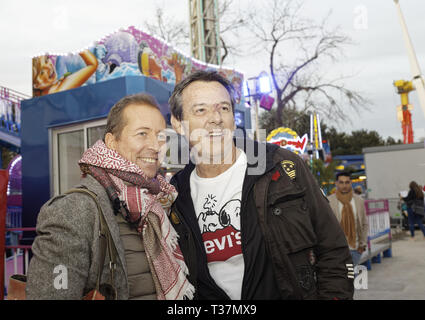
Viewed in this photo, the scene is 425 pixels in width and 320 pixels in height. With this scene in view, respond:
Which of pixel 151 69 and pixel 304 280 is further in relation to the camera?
pixel 151 69

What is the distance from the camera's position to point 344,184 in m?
6.57

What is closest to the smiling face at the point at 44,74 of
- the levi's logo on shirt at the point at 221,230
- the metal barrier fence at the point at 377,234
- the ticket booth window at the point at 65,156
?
the ticket booth window at the point at 65,156

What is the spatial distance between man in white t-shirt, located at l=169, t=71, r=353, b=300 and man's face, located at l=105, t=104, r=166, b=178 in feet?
0.83

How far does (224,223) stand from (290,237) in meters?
0.36

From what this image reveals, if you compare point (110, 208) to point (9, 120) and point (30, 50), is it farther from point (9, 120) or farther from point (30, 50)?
point (9, 120)

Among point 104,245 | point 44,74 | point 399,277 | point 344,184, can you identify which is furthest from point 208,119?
point 399,277

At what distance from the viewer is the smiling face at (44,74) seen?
24.4ft

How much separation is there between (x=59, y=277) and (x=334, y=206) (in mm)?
5639

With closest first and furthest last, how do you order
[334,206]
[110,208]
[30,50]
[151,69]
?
[110,208] < [334,206] < [151,69] < [30,50]

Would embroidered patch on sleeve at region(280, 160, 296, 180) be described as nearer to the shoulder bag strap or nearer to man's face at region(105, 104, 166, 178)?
man's face at region(105, 104, 166, 178)

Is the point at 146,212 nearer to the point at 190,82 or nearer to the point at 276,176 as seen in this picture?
the point at 276,176

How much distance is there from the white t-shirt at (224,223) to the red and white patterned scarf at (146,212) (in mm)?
170

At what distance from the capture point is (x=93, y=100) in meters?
6.68
